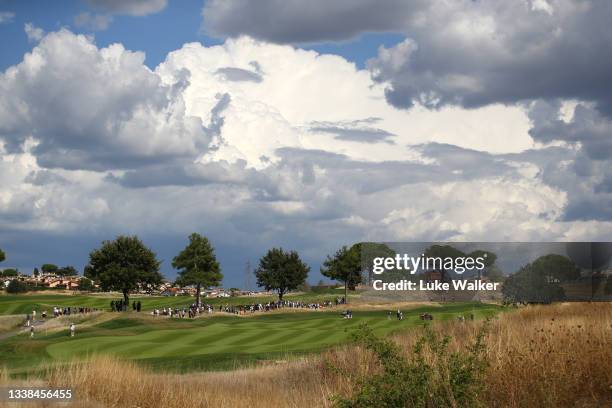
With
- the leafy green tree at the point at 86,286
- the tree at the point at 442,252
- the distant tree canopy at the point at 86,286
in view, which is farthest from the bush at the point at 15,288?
the tree at the point at 442,252

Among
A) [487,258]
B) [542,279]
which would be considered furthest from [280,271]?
[542,279]

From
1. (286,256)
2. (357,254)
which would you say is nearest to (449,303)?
(357,254)

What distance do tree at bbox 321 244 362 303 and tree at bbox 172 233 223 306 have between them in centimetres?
2257

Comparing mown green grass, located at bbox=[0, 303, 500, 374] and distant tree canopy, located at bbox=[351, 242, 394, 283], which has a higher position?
distant tree canopy, located at bbox=[351, 242, 394, 283]

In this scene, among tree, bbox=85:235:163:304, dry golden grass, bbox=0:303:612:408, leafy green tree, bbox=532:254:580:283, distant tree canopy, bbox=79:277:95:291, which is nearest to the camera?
dry golden grass, bbox=0:303:612:408

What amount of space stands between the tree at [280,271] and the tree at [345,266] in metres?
3.99

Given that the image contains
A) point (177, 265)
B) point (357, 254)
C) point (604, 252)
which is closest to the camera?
point (604, 252)

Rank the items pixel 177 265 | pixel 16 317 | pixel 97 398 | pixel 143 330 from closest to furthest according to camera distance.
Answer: pixel 97 398, pixel 143 330, pixel 16 317, pixel 177 265

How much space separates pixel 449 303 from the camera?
98188 mm

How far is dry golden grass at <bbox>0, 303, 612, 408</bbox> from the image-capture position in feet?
44.6

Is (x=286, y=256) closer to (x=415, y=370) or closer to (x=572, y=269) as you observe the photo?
(x=572, y=269)

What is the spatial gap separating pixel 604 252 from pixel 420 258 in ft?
124

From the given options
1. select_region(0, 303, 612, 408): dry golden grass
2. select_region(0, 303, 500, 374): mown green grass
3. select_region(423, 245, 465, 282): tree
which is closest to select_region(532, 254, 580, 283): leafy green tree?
select_region(0, 303, 500, 374): mown green grass

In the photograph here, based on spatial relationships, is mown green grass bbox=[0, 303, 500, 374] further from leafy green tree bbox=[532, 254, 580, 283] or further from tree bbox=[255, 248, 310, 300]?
tree bbox=[255, 248, 310, 300]
